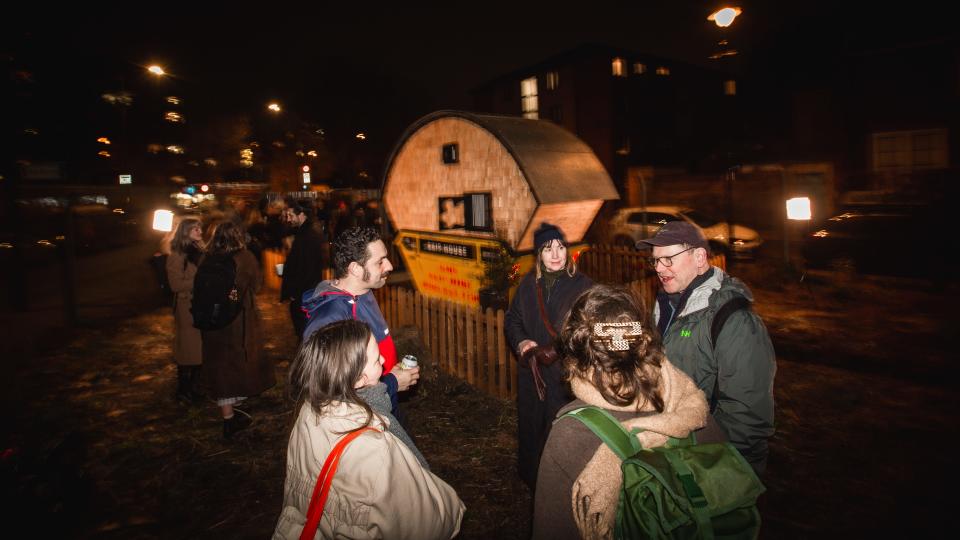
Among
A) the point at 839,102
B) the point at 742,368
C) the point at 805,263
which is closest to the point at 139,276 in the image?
the point at 742,368

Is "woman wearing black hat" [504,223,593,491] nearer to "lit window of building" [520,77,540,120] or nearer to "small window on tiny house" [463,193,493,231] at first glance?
"small window on tiny house" [463,193,493,231]

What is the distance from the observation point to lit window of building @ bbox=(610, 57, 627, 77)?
3297cm

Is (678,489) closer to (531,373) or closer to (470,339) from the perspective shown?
(531,373)

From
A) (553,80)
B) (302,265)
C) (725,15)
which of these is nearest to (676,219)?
(725,15)

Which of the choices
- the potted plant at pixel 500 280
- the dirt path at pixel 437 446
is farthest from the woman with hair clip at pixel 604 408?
the potted plant at pixel 500 280

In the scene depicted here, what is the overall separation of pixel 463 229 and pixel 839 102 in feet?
61.3

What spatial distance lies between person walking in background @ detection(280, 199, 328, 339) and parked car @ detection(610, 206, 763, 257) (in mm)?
10980

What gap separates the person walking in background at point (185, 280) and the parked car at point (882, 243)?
1360cm

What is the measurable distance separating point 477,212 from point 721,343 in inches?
257

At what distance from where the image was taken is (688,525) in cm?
157

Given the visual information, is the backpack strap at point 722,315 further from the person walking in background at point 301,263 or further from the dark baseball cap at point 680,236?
the person walking in background at point 301,263

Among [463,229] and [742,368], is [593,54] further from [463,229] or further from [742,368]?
[742,368]

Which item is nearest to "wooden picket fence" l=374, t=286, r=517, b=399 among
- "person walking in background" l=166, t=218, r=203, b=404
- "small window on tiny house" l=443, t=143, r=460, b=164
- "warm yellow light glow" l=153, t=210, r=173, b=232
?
"small window on tiny house" l=443, t=143, r=460, b=164

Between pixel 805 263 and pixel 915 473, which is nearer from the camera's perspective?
pixel 915 473
